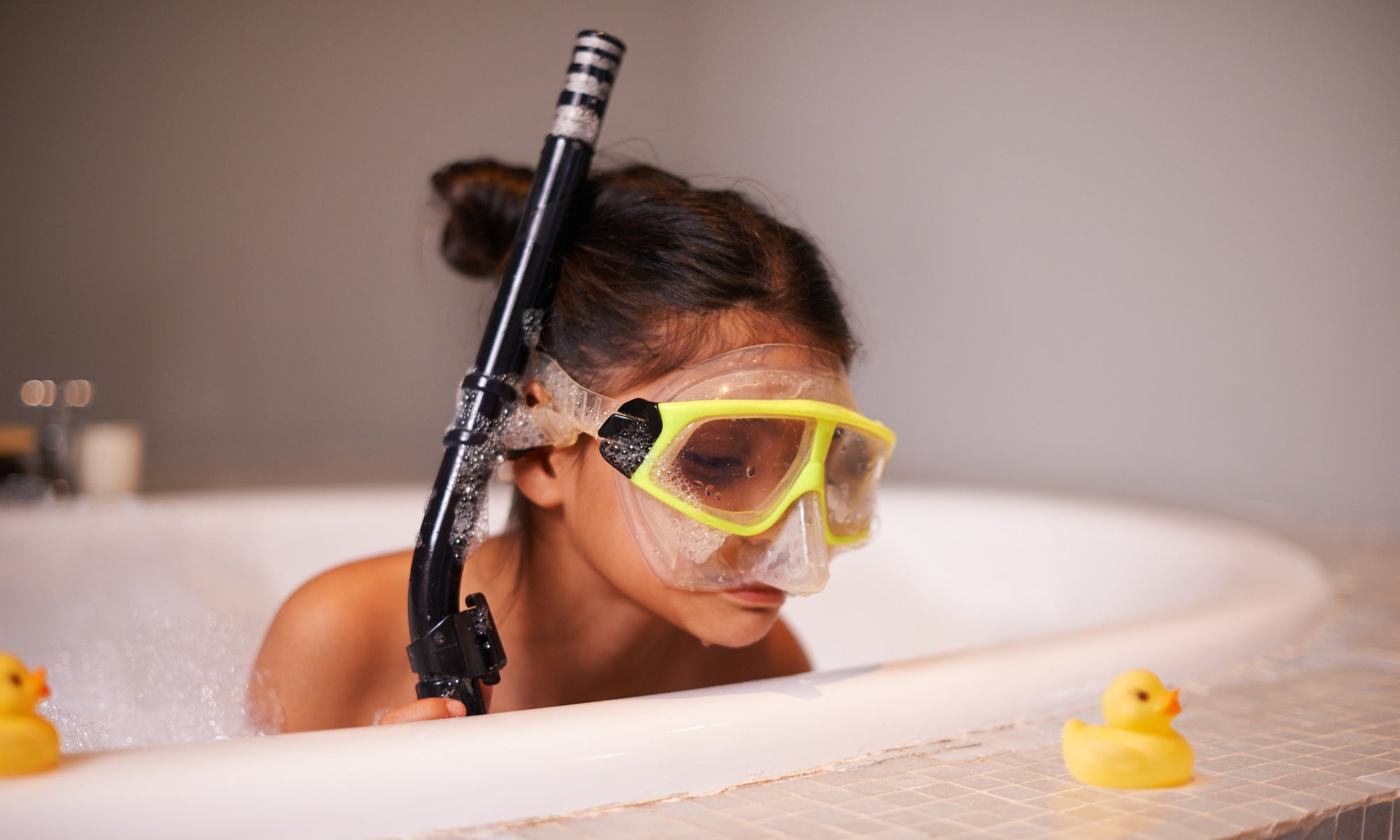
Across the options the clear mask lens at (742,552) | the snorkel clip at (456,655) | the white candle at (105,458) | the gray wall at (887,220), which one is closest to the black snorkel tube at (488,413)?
the snorkel clip at (456,655)

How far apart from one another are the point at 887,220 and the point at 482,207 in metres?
2.83

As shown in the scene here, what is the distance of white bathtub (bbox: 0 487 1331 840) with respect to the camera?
0.54 metres

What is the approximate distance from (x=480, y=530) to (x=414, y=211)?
9.87 ft

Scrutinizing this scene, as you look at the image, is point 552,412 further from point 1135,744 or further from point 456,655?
point 1135,744

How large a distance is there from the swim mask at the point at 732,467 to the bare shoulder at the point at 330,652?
354 mm

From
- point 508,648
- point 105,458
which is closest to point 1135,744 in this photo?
point 508,648

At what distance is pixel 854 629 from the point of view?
189 centimetres

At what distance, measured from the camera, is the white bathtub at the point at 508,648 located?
54cm

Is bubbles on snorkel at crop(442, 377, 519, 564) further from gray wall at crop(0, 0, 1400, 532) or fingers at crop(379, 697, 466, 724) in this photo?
gray wall at crop(0, 0, 1400, 532)

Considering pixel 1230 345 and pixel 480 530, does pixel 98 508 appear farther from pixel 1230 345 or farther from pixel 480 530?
pixel 1230 345

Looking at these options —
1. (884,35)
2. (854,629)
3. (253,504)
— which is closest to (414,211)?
(884,35)

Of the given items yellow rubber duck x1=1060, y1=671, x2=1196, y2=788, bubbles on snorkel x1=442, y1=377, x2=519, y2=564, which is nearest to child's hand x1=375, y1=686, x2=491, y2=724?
bubbles on snorkel x1=442, y1=377, x2=519, y2=564

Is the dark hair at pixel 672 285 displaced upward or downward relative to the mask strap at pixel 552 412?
upward

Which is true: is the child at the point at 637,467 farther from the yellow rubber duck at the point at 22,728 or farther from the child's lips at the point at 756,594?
the yellow rubber duck at the point at 22,728
